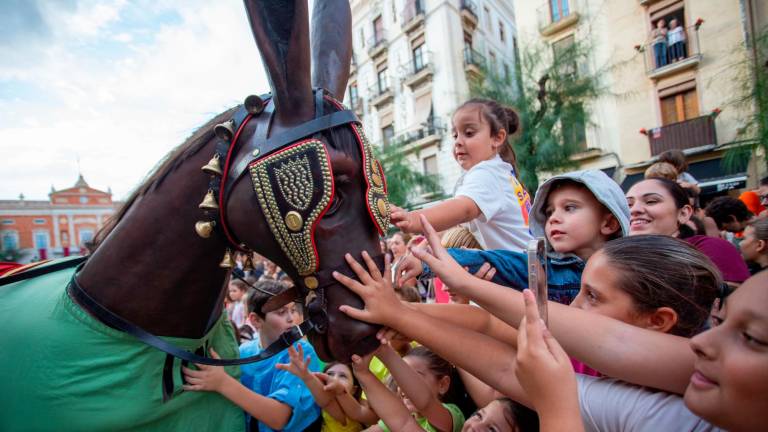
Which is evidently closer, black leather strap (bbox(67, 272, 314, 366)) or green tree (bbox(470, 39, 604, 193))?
black leather strap (bbox(67, 272, 314, 366))

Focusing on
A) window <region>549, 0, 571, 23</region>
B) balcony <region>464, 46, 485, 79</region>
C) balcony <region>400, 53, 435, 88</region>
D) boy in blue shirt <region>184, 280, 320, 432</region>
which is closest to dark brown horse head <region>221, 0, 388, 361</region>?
boy in blue shirt <region>184, 280, 320, 432</region>

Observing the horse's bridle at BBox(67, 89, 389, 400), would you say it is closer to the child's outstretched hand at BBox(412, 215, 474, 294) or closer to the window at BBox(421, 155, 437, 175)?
the child's outstretched hand at BBox(412, 215, 474, 294)

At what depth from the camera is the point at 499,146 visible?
2.58 m

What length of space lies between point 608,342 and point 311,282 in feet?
2.78

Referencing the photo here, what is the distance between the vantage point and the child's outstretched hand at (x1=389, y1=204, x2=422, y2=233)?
4.91ft

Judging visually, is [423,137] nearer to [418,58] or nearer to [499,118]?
[418,58]

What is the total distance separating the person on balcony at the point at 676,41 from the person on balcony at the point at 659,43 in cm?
16

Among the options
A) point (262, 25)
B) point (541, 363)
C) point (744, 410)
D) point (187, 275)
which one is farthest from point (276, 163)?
point (744, 410)

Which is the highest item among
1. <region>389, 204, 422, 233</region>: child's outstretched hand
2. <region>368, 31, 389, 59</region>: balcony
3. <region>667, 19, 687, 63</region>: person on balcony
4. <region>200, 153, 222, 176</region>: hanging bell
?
<region>368, 31, 389, 59</region>: balcony

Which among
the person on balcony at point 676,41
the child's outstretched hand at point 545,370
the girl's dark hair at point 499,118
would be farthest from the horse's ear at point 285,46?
the person on balcony at point 676,41

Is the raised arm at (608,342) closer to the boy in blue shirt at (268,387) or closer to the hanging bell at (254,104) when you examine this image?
the boy in blue shirt at (268,387)

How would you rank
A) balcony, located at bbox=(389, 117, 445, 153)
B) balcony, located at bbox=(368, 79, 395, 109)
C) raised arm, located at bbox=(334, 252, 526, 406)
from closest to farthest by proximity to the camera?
raised arm, located at bbox=(334, 252, 526, 406) → balcony, located at bbox=(389, 117, 445, 153) → balcony, located at bbox=(368, 79, 395, 109)

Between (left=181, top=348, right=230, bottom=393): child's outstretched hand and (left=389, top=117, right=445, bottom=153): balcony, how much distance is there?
19342 mm

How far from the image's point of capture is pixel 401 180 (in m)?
19.0
